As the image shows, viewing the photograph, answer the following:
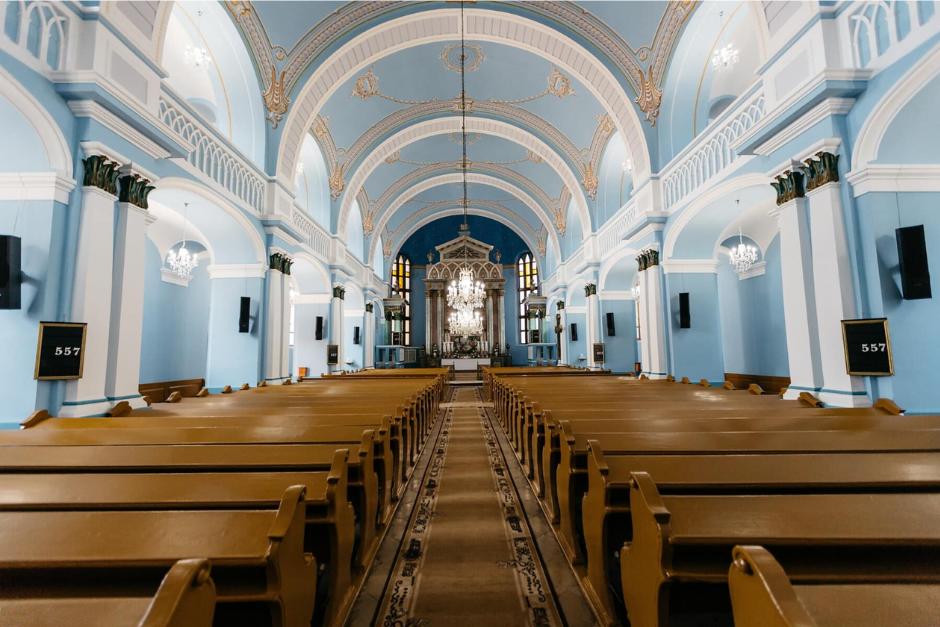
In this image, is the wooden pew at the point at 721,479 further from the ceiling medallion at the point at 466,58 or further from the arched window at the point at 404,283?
the arched window at the point at 404,283

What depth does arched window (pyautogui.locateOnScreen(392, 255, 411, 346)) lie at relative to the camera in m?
20.4

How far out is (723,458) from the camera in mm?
1788

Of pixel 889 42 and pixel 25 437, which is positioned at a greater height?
pixel 889 42

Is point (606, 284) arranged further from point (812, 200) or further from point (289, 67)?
point (289, 67)

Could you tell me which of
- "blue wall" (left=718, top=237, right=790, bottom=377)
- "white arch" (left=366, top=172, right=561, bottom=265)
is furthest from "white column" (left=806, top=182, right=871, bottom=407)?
"white arch" (left=366, top=172, right=561, bottom=265)

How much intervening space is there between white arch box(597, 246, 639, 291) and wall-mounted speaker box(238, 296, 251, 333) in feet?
23.3

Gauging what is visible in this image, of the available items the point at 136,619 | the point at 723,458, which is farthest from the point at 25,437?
the point at 723,458

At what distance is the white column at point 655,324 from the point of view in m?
7.54

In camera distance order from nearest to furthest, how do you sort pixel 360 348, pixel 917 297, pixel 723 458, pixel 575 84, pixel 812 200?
pixel 723 458, pixel 917 297, pixel 812 200, pixel 575 84, pixel 360 348

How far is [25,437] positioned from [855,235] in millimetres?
6246

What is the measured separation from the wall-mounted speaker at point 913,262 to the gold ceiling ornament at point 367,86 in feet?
29.2

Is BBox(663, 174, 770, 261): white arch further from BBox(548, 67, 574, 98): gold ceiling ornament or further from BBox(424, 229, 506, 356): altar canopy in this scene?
BBox(424, 229, 506, 356): altar canopy

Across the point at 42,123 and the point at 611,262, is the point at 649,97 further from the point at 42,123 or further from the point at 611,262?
the point at 42,123

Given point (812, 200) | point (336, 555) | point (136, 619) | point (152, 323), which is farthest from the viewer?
point (152, 323)
